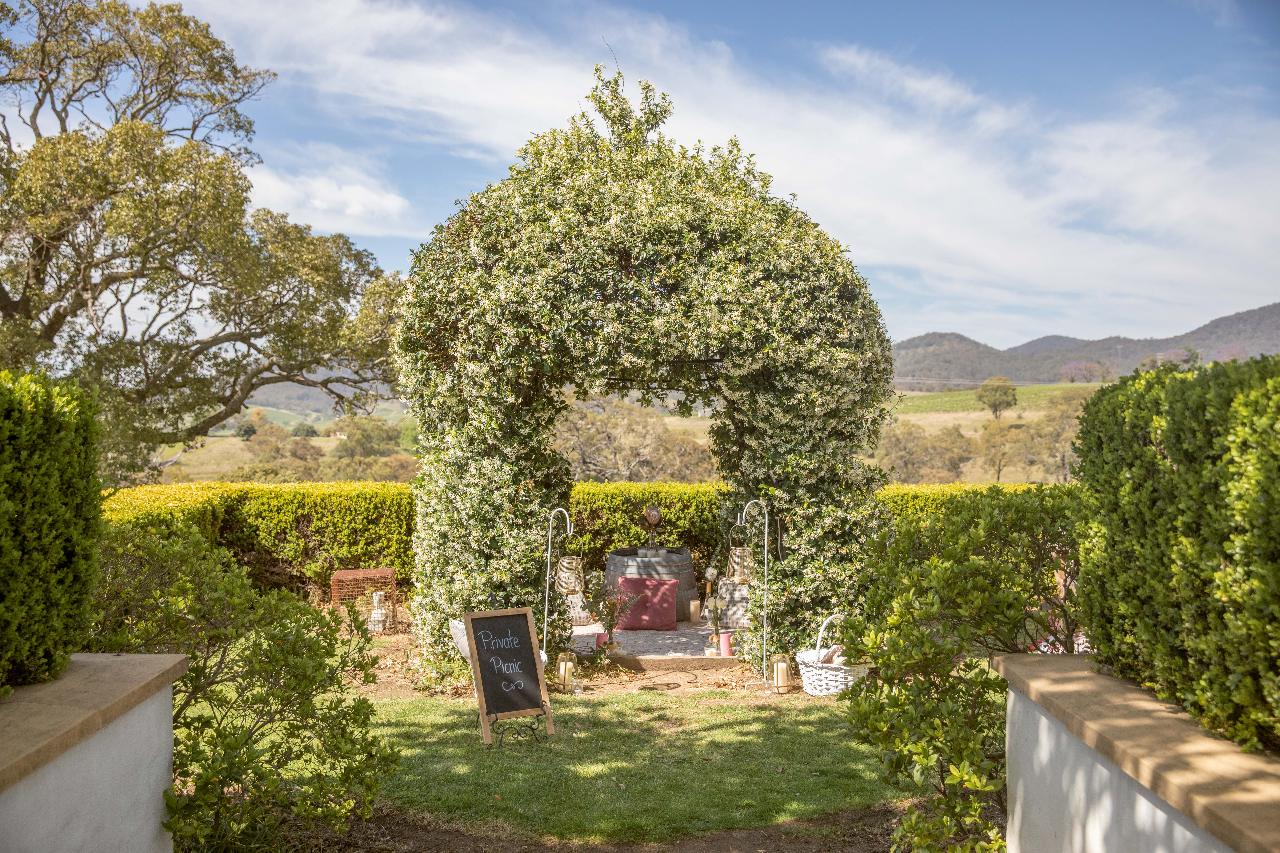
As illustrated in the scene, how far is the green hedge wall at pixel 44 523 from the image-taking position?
3.39 m

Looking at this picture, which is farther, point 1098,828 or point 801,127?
point 801,127

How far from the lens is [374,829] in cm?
543

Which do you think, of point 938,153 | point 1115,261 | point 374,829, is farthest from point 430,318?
point 1115,261

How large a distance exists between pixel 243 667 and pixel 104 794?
4.35 ft

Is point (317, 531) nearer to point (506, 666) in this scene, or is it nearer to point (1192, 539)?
point (506, 666)

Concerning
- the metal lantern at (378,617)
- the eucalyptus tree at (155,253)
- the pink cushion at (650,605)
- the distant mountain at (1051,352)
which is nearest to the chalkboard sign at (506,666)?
the pink cushion at (650,605)

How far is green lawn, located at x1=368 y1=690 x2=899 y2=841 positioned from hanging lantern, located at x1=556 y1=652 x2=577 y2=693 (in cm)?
42

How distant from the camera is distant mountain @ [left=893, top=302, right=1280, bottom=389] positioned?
71.4 m

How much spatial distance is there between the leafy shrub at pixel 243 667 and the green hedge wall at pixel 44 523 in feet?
2.52

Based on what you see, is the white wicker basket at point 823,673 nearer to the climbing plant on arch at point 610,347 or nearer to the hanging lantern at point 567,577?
the climbing plant on arch at point 610,347

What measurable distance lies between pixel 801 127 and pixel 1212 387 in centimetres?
1209

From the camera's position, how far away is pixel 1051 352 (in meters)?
79.4

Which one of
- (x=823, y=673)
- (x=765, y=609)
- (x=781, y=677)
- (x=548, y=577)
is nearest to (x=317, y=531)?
(x=548, y=577)

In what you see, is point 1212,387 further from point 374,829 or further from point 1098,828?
point 374,829
